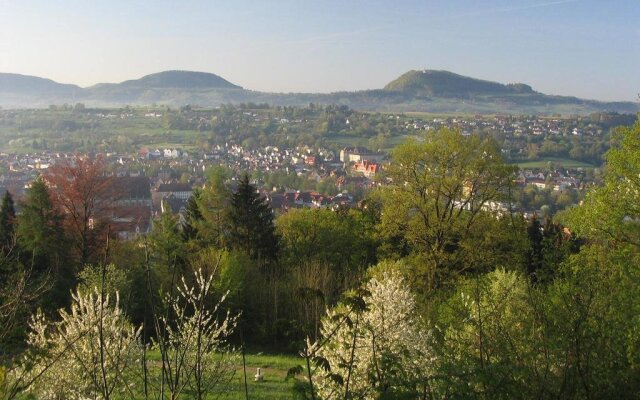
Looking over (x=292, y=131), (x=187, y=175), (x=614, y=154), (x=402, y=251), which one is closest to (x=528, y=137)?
(x=292, y=131)

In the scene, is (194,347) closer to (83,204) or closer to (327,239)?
(83,204)

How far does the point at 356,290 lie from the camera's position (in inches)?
164

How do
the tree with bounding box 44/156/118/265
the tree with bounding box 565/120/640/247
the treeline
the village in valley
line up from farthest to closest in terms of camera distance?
the village in valley, the tree with bounding box 44/156/118/265, the tree with bounding box 565/120/640/247, the treeline

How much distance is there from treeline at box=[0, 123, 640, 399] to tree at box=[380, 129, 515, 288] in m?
0.04

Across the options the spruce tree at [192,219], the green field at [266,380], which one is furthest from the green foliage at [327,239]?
the green field at [266,380]

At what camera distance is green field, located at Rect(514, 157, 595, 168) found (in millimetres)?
78181

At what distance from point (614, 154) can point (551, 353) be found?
7.86 metres

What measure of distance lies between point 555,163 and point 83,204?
71.6 meters

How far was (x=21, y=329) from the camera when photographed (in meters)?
6.54

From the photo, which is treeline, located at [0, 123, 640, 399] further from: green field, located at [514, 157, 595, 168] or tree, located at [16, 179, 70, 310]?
green field, located at [514, 157, 595, 168]

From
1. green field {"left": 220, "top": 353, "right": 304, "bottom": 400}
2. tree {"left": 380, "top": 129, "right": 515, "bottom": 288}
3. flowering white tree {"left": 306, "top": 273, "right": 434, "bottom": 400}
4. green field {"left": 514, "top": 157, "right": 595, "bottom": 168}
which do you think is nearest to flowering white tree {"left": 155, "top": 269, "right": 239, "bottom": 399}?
flowering white tree {"left": 306, "top": 273, "right": 434, "bottom": 400}

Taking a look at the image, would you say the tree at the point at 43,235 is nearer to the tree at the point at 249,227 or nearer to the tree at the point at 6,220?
the tree at the point at 6,220

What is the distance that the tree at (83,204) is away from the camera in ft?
69.5

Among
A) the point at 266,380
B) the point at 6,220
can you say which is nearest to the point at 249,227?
the point at 6,220
